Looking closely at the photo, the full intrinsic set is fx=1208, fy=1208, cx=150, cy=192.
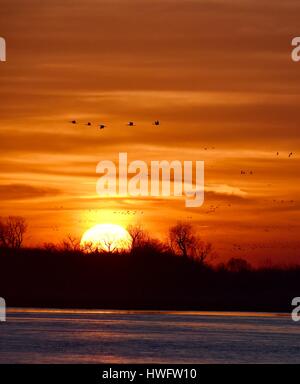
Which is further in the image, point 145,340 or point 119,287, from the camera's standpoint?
point 119,287

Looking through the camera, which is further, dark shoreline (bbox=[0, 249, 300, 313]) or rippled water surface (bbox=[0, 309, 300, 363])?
dark shoreline (bbox=[0, 249, 300, 313])

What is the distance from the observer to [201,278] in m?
127

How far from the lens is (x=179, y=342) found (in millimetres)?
62750

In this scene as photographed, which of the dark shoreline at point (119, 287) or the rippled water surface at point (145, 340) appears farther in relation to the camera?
the dark shoreline at point (119, 287)
